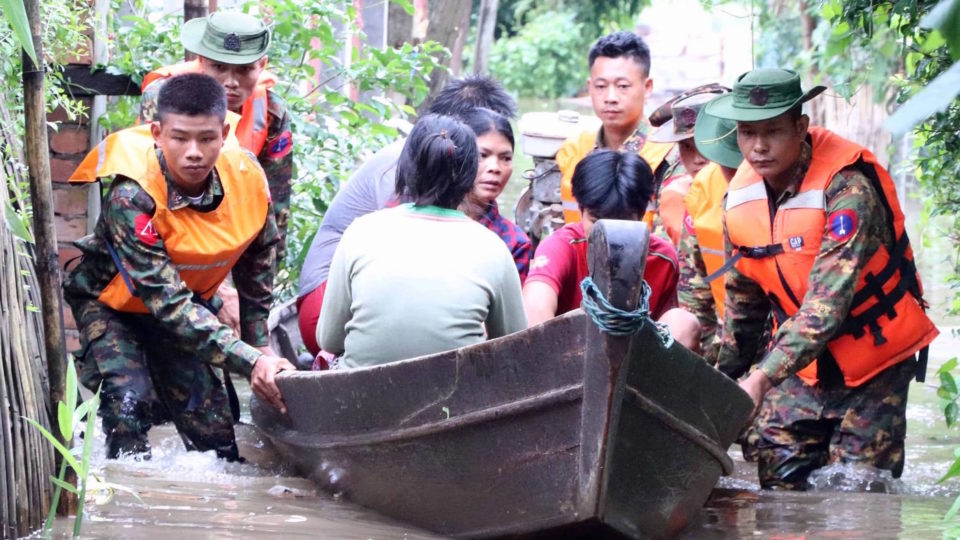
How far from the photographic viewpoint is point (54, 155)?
7051 millimetres

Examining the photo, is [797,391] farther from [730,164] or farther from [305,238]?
[305,238]

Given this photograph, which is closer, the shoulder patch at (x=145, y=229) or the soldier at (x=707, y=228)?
the shoulder patch at (x=145, y=229)

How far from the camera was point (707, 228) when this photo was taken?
5.87 meters

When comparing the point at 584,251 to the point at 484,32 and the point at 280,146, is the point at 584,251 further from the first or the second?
the point at 484,32

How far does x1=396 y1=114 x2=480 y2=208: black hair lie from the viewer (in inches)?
171

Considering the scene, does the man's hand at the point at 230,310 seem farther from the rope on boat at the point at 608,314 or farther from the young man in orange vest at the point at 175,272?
the rope on boat at the point at 608,314

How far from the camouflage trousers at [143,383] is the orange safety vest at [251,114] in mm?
1124

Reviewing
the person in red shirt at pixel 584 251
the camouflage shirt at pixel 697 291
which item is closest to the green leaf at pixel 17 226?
the person in red shirt at pixel 584 251

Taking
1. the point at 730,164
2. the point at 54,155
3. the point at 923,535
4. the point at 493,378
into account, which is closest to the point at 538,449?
the point at 493,378

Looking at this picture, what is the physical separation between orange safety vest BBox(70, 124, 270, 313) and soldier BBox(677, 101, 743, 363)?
1885 mm

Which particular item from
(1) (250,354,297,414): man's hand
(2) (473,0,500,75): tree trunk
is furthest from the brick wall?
(2) (473,0,500,75): tree trunk

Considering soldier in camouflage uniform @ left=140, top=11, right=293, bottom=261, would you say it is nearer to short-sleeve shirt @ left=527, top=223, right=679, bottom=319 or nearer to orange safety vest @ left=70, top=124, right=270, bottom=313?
orange safety vest @ left=70, top=124, right=270, bottom=313

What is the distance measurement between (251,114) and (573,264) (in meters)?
2.02

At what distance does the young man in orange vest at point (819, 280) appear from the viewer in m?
4.98
